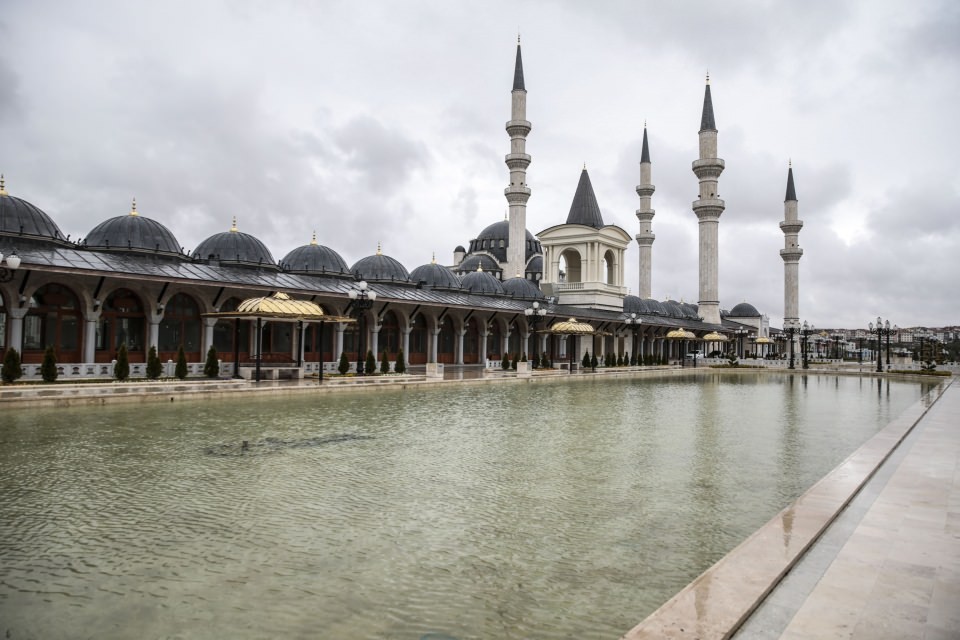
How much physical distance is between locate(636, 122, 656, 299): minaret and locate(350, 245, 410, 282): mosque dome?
3692 cm

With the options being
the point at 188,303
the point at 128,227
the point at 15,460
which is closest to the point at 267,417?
the point at 15,460

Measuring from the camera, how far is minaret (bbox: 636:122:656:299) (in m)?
69.1

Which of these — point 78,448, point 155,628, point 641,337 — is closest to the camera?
point 155,628

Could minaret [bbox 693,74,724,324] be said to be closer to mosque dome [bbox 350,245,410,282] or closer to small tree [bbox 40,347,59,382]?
mosque dome [bbox 350,245,410,282]

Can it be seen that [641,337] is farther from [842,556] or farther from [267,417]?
A: [842,556]

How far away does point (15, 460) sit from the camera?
920cm

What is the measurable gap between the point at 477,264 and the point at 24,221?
129 ft

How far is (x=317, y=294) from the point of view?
94.8 feet

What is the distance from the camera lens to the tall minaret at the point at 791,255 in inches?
2832

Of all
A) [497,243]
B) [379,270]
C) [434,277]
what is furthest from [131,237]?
[497,243]

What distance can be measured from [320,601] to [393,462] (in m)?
4.92

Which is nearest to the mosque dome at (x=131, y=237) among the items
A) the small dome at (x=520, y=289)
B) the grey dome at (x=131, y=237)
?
the grey dome at (x=131, y=237)

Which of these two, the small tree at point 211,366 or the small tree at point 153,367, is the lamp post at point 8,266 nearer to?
the small tree at point 153,367

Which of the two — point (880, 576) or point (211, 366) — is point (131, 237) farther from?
point (880, 576)
